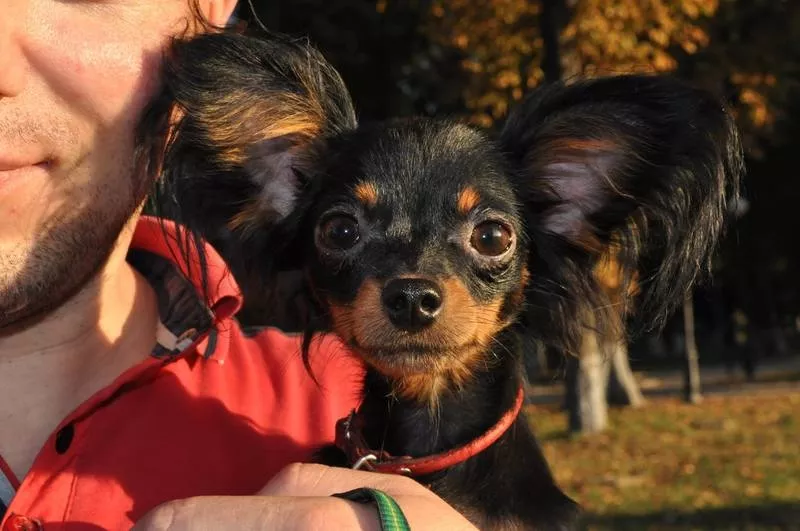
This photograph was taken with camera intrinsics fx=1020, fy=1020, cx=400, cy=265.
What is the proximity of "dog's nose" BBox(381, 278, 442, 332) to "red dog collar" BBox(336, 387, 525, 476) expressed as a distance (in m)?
0.35

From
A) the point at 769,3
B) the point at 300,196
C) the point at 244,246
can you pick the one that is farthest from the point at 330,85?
the point at 769,3

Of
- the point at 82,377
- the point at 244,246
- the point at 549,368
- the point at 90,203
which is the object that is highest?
the point at 90,203

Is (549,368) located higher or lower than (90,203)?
lower

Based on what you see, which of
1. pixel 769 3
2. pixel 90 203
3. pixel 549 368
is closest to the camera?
pixel 90 203

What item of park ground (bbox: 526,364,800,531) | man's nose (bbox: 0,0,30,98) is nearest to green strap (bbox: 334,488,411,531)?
man's nose (bbox: 0,0,30,98)

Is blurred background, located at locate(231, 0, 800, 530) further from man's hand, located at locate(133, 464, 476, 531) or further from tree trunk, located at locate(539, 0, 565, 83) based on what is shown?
man's hand, located at locate(133, 464, 476, 531)

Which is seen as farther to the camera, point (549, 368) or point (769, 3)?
point (769, 3)

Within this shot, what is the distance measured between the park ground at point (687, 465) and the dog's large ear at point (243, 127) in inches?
102

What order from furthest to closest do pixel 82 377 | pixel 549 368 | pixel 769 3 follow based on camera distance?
1. pixel 769 3
2. pixel 549 368
3. pixel 82 377

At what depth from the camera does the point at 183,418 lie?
2600mm

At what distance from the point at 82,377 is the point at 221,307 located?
0.41m

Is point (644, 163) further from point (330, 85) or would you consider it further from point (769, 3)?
point (769, 3)

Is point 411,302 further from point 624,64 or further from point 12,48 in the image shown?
point 624,64

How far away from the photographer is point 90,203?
249 cm
